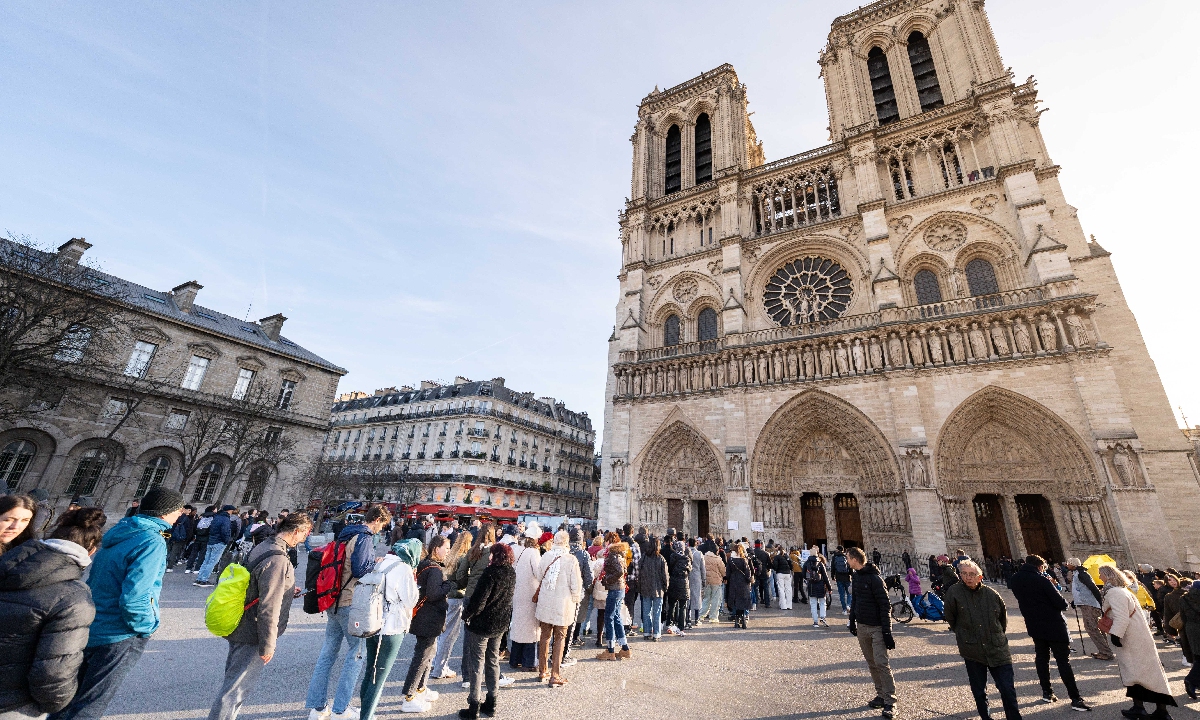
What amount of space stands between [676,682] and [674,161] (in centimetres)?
2656

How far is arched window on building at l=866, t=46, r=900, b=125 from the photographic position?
72.3 ft

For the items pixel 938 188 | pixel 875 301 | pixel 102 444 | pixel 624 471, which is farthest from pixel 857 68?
pixel 102 444

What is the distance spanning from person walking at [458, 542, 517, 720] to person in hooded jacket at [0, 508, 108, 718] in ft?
8.06

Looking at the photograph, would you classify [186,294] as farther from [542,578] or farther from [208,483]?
[542,578]

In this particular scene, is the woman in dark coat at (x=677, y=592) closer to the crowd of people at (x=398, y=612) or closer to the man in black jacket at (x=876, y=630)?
the crowd of people at (x=398, y=612)

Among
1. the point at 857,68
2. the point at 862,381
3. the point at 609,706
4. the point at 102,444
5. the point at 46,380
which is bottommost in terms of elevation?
the point at 609,706

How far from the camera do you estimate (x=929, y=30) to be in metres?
22.0

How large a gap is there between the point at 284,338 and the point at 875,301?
28190mm

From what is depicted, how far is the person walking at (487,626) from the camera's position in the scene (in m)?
4.04

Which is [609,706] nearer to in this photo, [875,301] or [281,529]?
[281,529]

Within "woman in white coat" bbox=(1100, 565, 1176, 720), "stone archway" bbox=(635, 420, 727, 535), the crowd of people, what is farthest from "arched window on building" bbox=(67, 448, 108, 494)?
"woman in white coat" bbox=(1100, 565, 1176, 720)

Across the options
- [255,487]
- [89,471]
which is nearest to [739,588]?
[255,487]

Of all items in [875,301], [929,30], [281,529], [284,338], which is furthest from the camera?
[284,338]

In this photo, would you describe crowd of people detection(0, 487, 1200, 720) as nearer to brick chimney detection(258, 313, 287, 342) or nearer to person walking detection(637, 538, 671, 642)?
person walking detection(637, 538, 671, 642)
